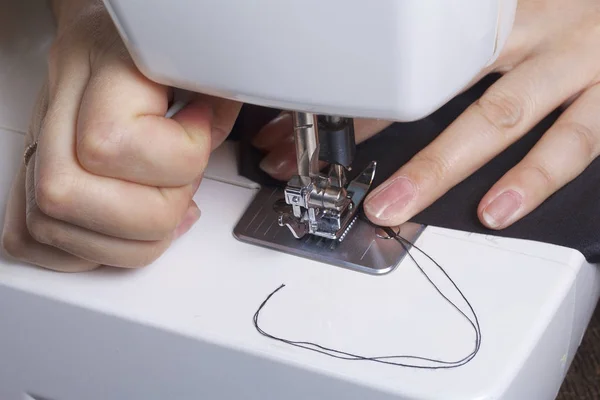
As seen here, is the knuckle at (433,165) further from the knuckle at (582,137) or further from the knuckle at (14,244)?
the knuckle at (14,244)

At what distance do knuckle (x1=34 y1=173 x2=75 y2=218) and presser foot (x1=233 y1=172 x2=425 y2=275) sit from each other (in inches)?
6.1

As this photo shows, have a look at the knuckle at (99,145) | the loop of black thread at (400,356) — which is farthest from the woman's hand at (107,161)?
the loop of black thread at (400,356)

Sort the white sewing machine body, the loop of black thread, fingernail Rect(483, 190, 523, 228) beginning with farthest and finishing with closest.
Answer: fingernail Rect(483, 190, 523, 228) → the loop of black thread → the white sewing machine body

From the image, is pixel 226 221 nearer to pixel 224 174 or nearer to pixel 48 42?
pixel 224 174

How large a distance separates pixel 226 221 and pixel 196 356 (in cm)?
13

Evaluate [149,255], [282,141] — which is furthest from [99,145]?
[282,141]

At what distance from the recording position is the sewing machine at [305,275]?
502mm

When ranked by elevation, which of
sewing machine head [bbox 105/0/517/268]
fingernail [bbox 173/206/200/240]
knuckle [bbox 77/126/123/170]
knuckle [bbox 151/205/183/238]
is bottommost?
fingernail [bbox 173/206/200/240]

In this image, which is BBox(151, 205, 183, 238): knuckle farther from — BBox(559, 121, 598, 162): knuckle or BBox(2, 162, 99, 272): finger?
BBox(559, 121, 598, 162): knuckle

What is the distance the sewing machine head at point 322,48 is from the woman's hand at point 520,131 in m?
0.17

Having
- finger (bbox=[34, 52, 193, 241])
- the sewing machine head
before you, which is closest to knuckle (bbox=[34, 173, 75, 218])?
finger (bbox=[34, 52, 193, 241])

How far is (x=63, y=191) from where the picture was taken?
2.01ft

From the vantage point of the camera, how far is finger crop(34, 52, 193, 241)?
62cm

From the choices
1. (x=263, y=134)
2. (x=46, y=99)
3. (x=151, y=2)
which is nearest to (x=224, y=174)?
(x=263, y=134)
